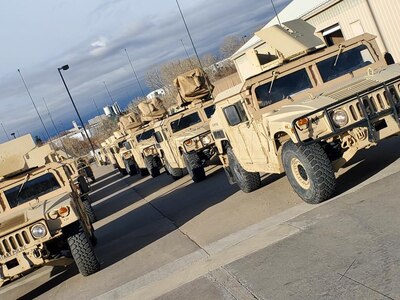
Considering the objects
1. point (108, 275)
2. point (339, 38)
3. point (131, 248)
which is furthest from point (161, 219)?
point (339, 38)

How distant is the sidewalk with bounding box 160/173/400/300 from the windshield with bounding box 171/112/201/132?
7.77m

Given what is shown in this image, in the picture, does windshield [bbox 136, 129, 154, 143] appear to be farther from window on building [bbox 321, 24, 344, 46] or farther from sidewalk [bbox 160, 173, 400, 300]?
sidewalk [bbox 160, 173, 400, 300]

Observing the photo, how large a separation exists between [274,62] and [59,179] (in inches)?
149

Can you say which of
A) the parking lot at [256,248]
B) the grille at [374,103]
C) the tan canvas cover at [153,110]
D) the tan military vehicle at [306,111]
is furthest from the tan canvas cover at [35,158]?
the tan canvas cover at [153,110]

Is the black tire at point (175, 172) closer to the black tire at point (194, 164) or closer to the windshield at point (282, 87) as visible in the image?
the black tire at point (194, 164)

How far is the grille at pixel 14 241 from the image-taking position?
22.5 feet

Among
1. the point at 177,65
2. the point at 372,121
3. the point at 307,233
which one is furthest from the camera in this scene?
the point at 177,65

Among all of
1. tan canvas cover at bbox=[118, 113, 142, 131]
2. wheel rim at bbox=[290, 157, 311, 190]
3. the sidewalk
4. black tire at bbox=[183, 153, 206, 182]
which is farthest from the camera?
tan canvas cover at bbox=[118, 113, 142, 131]

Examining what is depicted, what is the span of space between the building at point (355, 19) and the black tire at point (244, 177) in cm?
638

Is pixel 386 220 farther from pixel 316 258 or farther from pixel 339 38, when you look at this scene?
pixel 339 38

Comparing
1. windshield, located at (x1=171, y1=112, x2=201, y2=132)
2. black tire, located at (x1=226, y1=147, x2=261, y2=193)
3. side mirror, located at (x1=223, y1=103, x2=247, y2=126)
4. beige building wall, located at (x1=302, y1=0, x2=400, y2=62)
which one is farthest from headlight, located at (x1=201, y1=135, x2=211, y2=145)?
beige building wall, located at (x1=302, y1=0, x2=400, y2=62)

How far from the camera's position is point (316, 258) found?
4949 mm

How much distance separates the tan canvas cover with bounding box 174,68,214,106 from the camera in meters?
15.1

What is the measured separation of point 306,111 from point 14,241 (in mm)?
3845
